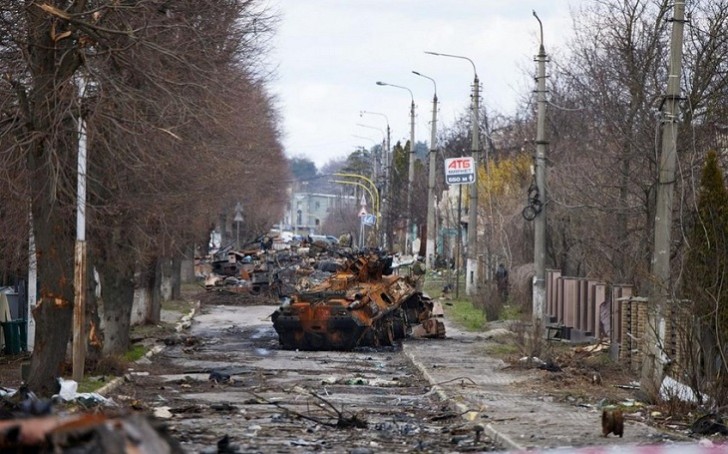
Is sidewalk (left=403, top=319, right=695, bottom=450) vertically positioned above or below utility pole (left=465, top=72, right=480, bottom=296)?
below

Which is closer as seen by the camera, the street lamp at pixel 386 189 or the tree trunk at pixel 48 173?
the tree trunk at pixel 48 173

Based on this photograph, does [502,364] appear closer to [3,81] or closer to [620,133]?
[620,133]

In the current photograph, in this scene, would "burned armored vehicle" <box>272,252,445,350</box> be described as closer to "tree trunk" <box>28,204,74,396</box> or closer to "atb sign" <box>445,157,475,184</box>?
"atb sign" <box>445,157,475,184</box>

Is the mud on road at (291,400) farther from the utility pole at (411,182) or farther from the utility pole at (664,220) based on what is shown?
the utility pole at (411,182)

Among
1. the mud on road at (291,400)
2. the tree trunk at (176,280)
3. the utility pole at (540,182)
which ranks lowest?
the mud on road at (291,400)

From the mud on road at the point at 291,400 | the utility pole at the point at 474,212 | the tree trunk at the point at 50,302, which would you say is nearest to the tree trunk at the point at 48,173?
the tree trunk at the point at 50,302

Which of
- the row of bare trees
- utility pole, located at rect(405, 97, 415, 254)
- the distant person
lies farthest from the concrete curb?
utility pole, located at rect(405, 97, 415, 254)

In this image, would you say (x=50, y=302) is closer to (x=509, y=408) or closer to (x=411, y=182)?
(x=509, y=408)

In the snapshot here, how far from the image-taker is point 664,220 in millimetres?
19672

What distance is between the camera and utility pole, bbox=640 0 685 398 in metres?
19.2

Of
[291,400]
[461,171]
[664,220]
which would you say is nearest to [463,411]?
[291,400]

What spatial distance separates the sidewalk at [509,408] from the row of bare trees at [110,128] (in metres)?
5.92

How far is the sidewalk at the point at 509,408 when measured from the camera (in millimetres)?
15258

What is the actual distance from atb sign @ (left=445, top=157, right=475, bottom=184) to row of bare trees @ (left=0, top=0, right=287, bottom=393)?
13308 millimetres
